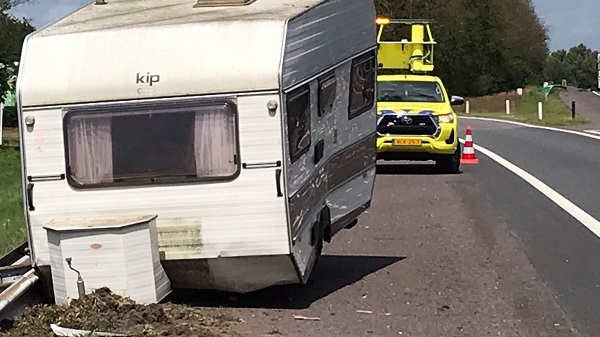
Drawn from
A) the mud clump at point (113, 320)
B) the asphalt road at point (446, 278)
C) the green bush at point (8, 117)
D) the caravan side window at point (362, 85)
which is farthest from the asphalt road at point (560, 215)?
the green bush at point (8, 117)

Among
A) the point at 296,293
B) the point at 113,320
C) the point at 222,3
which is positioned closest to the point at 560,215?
the point at 296,293

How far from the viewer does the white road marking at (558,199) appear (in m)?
13.7

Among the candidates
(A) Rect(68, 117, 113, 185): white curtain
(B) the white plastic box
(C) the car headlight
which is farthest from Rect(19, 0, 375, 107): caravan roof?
(C) the car headlight

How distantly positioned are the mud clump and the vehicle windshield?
13.5 meters

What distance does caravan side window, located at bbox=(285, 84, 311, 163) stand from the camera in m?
8.74

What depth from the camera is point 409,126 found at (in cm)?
2109

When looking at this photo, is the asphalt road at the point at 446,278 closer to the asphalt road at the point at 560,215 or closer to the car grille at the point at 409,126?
the asphalt road at the point at 560,215

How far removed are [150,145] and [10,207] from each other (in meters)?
9.44

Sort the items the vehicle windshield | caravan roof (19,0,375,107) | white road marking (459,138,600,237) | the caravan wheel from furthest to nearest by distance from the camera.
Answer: the vehicle windshield → white road marking (459,138,600,237) → the caravan wheel → caravan roof (19,0,375,107)

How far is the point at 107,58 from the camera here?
8711mm

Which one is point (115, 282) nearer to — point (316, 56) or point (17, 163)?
point (316, 56)

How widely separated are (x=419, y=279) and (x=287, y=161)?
2.40m

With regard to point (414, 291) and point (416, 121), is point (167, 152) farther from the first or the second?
point (416, 121)

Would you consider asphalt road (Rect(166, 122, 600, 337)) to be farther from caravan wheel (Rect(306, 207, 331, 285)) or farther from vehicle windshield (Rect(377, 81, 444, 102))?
vehicle windshield (Rect(377, 81, 444, 102))
